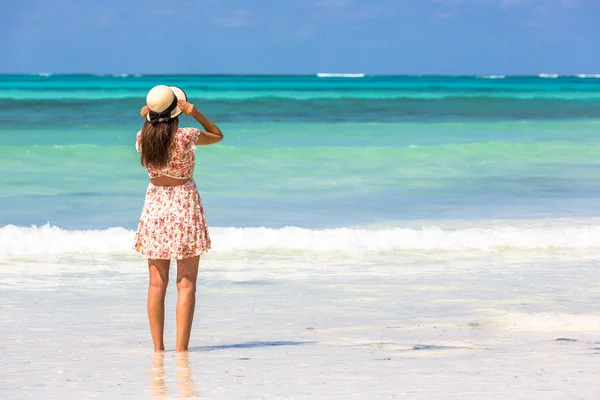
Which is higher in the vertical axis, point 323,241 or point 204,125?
point 204,125

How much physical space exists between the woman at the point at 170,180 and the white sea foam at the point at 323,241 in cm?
350

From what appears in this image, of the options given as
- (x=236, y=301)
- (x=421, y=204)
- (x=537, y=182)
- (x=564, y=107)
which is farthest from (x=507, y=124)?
(x=236, y=301)

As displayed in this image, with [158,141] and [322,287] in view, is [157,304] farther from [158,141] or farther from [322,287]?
[322,287]

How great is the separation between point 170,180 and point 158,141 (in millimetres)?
192

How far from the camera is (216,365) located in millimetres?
4668

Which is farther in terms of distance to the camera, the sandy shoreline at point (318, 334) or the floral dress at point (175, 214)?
the floral dress at point (175, 214)

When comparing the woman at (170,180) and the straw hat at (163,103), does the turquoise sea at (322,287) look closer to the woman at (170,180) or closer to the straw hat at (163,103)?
the woman at (170,180)

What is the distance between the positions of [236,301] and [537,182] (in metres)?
10.5

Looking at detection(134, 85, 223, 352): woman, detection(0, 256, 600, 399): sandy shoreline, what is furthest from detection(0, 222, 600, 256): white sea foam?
detection(134, 85, 223, 352): woman

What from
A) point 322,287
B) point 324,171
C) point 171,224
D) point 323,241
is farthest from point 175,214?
point 324,171

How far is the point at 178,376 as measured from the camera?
444cm

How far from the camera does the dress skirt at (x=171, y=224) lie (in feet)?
15.9

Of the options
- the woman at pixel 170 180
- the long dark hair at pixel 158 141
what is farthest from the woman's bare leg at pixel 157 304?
the long dark hair at pixel 158 141

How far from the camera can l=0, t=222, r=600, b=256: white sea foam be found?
8.41 metres
